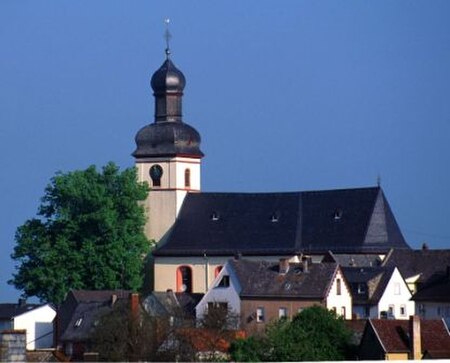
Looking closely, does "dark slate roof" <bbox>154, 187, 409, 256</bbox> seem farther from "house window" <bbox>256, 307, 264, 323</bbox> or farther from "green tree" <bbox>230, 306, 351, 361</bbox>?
"green tree" <bbox>230, 306, 351, 361</bbox>

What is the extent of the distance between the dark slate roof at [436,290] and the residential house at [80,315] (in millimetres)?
12078

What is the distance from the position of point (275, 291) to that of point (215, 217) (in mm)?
17556

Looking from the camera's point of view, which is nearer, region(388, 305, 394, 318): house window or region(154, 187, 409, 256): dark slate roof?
region(388, 305, 394, 318): house window

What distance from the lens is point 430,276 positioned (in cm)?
8706

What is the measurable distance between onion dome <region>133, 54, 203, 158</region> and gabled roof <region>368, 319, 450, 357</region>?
3421 centimetres

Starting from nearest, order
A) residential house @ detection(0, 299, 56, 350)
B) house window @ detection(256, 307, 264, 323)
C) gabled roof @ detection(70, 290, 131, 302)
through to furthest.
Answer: house window @ detection(256, 307, 264, 323)
gabled roof @ detection(70, 290, 131, 302)
residential house @ detection(0, 299, 56, 350)

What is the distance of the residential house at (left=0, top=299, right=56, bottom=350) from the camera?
3366 inches

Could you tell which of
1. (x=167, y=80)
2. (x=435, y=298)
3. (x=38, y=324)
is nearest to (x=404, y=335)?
(x=435, y=298)

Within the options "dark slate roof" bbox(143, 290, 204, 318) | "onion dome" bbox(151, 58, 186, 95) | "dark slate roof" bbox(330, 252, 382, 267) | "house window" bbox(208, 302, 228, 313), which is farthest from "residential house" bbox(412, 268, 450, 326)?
"onion dome" bbox(151, 58, 186, 95)

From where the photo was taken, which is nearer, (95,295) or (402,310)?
(95,295)

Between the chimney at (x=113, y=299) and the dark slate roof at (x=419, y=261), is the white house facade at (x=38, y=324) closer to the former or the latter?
the chimney at (x=113, y=299)

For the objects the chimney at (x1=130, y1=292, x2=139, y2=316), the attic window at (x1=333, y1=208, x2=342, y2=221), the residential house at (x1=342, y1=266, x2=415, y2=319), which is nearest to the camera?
the chimney at (x1=130, y1=292, x2=139, y2=316)

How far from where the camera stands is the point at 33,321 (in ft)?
286

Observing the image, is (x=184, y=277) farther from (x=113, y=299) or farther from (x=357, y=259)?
(x=113, y=299)
